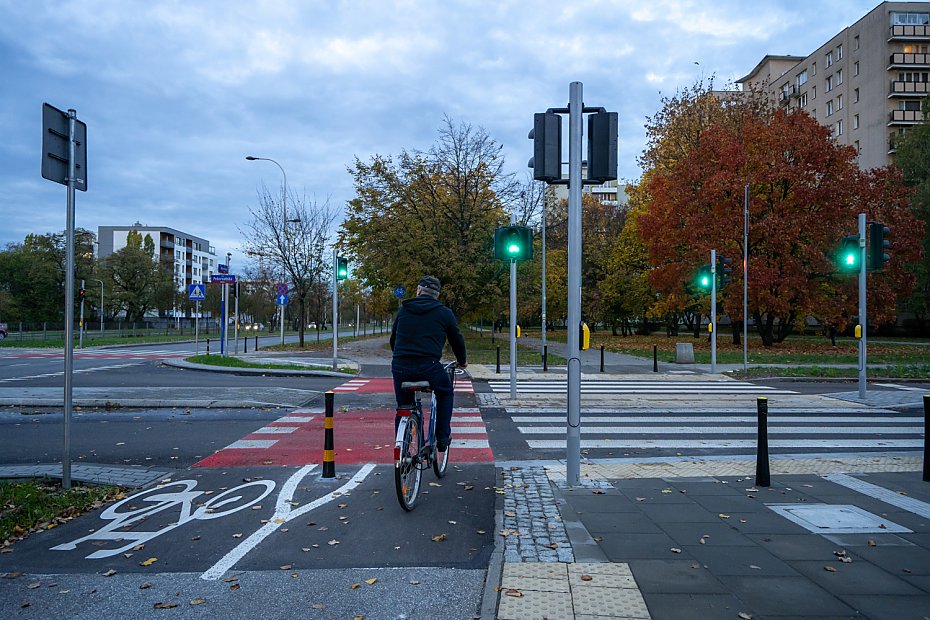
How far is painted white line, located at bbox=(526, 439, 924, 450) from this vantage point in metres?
8.48

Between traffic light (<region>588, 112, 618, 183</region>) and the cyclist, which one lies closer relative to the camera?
the cyclist

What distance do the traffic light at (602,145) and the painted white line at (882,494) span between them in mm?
3819

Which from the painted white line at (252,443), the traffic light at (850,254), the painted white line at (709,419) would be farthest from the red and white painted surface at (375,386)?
the traffic light at (850,254)

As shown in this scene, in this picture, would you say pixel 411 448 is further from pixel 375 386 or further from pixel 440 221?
pixel 440 221

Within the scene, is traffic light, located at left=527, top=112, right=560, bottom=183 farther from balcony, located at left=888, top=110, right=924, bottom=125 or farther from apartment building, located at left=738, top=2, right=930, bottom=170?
balcony, located at left=888, top=110, right=924, bottom=125

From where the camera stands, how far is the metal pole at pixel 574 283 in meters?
6.01

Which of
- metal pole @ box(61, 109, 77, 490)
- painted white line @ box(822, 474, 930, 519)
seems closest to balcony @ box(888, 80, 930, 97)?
painted white line @ box(822, 474, 930, 519)

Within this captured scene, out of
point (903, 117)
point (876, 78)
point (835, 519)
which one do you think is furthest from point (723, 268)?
point (876, 78)

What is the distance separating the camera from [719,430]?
973 cm

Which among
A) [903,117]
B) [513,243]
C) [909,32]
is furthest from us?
[903,117]

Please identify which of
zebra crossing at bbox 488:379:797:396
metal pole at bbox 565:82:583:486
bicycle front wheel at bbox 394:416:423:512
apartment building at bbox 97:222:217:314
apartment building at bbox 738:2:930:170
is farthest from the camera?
apartment building at bbox 97:222:217:314

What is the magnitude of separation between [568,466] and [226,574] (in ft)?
10.8

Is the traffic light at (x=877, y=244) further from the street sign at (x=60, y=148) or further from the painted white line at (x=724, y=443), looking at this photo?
the street sign at (x=60, y=148)

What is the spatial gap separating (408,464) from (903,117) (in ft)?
211
